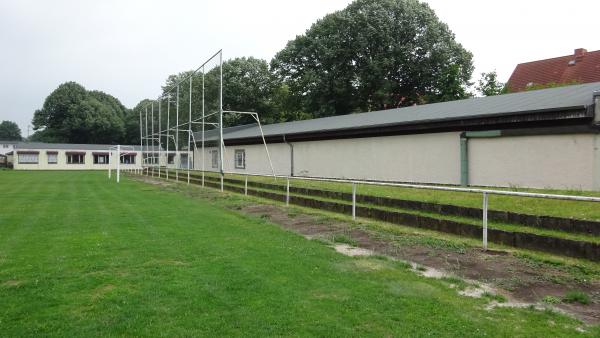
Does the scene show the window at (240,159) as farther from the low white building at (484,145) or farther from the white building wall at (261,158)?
the low white building at (484,145)

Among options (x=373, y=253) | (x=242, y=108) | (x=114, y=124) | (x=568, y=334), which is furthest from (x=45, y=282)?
(x=114, y=124)

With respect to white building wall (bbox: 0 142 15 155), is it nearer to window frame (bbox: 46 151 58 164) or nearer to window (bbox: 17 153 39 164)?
window (bbox: 17 153 39 164)

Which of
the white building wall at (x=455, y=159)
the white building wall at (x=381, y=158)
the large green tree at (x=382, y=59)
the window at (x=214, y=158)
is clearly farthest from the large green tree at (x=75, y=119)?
the white building wall at (x=455, y=159)

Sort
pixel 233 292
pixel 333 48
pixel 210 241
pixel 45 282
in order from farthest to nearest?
pixel 333 48
pixel 210 241
pixel 45 282
pixel 233 292

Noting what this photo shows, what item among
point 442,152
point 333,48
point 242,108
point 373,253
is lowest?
point 373,253

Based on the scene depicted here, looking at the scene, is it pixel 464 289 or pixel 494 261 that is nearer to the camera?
pixel 464 289

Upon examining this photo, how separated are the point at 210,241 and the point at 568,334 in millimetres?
5109

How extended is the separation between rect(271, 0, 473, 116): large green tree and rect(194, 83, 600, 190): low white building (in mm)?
19146

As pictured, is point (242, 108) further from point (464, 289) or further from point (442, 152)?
point (464, 289)

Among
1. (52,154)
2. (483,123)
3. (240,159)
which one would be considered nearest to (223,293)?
(483,123)

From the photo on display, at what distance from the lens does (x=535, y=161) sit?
10766 mm

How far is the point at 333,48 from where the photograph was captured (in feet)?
120

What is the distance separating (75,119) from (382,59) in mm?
52808

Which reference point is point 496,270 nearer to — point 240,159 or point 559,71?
point 240,159
